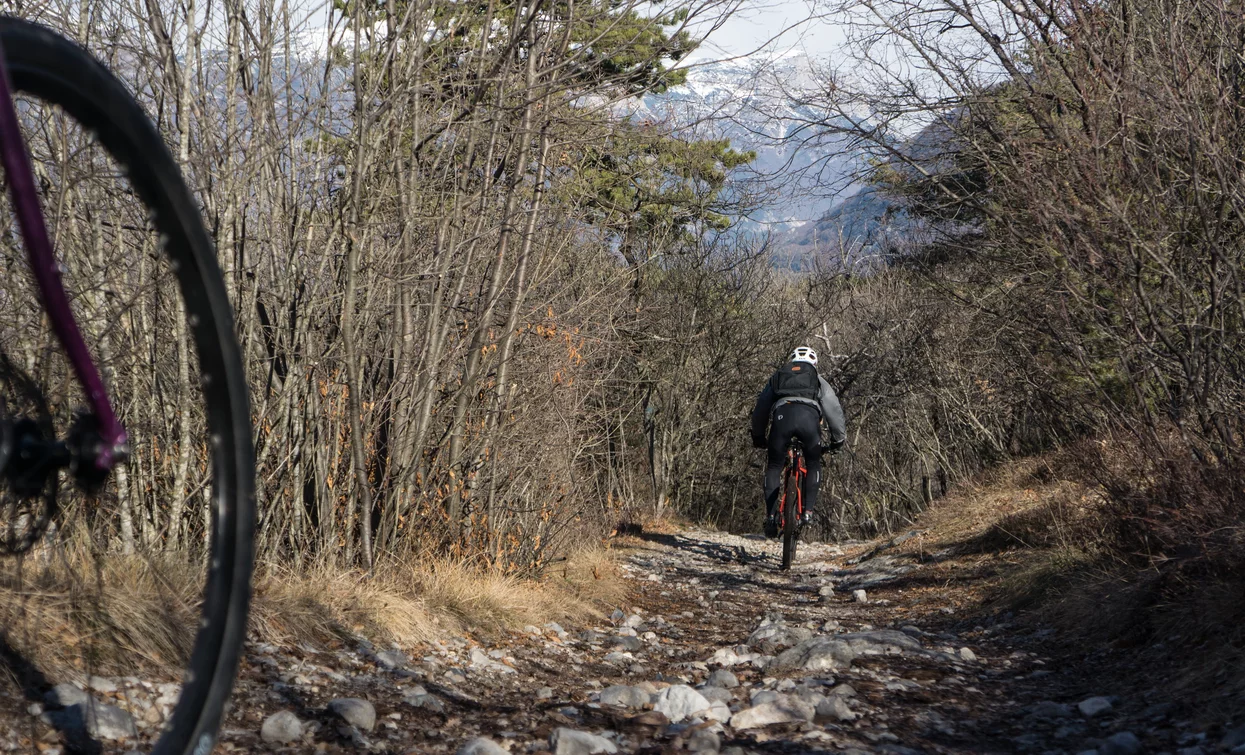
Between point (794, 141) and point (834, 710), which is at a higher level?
point (794, 141)

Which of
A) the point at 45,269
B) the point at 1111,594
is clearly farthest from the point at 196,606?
the point at 1111,594

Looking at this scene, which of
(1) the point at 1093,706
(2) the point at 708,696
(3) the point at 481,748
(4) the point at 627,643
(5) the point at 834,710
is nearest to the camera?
(3) the point at 481,748

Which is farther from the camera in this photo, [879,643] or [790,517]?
[790,517]

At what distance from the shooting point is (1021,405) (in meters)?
13.5

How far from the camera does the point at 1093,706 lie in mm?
3541

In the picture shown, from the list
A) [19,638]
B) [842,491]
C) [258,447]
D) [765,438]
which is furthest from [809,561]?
[842,491]

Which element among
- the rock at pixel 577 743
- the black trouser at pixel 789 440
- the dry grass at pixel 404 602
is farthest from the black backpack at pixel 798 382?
the rock at pixel 577 743

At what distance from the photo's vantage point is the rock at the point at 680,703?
341 cm

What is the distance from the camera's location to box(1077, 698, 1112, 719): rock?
3512 millimetres

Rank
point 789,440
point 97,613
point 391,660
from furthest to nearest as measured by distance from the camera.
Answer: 1. point 789,440
2. point 391,660
3. point 97,613

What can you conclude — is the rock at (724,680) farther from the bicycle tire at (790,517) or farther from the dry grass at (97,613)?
the bicycle tire at (790,517)

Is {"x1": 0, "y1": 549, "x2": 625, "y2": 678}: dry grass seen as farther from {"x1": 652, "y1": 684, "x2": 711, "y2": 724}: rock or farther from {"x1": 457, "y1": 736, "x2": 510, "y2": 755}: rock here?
{"x1": 652, "y1": 684, "x2": 711, "y2": 724}: rock

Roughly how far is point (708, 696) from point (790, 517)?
19.5 ft

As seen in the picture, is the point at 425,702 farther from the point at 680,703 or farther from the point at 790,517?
the point at 790,517
